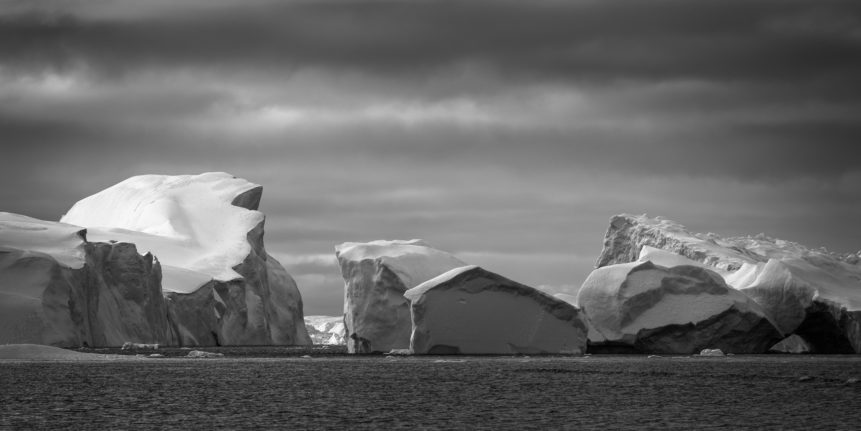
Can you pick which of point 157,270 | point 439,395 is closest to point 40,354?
point 157,270

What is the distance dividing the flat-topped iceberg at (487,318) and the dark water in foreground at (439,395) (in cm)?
284

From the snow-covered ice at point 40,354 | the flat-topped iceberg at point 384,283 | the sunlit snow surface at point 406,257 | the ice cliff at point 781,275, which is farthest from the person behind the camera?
the sunlit snow surface at point 406,257

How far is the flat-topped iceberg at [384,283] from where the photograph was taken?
72250 mm

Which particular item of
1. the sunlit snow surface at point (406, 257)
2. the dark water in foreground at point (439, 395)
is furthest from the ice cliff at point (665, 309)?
the sunlit snow surface at point (406, 257)

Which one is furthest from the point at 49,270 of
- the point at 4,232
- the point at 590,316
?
the point at 590,316

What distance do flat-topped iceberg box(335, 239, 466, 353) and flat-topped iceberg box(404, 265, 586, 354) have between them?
737 centimetres

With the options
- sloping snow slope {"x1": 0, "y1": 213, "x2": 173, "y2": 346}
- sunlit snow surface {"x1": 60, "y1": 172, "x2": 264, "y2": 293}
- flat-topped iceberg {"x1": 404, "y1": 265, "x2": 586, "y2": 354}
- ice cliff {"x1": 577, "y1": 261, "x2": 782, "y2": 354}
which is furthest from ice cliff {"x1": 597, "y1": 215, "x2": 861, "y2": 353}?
sunlit snow surface {"x1": 60, "y1": 172, "x2": 264, "y2": 293}

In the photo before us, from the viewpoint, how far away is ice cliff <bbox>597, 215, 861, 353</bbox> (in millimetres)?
71062

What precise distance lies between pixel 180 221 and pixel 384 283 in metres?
59.3

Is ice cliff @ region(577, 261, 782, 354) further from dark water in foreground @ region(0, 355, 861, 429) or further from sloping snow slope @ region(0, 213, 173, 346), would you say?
sloping snow slope @ region(0, 213, 173, 346)

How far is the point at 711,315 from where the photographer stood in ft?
215

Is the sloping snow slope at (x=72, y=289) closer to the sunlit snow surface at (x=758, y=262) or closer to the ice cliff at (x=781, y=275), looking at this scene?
the ice cliff at (x=781, y=275)

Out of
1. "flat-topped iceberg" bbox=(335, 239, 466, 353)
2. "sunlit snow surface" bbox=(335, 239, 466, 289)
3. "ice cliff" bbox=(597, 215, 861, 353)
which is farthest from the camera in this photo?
"sunlit snow surface" bbox=(335, 239, 466, 289)

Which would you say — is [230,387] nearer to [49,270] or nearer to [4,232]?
[49,270]
